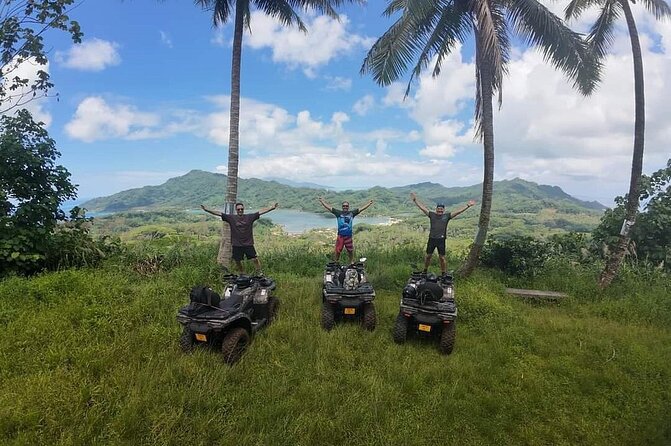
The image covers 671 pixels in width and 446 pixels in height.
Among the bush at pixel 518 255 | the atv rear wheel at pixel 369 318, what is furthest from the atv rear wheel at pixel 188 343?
the bush at pixel 518 255

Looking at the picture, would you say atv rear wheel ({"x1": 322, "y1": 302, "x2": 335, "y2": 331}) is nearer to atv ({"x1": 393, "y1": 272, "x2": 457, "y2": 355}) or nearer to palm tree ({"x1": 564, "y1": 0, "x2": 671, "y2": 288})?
atv ({"x1": 393, "y1": 272, "x2": 457, "y2": 355})

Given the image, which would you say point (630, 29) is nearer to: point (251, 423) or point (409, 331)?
point (409, 331)

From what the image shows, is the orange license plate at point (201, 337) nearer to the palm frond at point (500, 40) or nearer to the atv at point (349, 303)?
the atv at point (349, 303)

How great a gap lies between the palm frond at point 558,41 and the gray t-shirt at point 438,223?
5.08 m

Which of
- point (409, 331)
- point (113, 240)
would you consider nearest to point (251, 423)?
point (409, 331)

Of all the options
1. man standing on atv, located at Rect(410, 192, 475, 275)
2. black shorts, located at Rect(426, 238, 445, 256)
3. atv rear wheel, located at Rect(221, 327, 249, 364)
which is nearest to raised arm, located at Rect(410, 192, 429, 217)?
man standing on atv, located at Rect(410, 192, 475, 275)

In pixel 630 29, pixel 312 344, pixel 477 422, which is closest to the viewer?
pixel 477 422

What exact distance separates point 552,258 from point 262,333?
9.33 m

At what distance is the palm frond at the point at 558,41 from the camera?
27.8 ft

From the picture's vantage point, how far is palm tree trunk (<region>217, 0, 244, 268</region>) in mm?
9258

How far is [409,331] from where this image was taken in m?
5.72

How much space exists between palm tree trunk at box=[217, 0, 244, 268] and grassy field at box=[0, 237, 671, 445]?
221 centimetres

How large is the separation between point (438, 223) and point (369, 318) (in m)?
3.45

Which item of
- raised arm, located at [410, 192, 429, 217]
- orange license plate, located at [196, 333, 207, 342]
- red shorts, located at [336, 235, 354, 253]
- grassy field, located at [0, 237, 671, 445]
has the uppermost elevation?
raised arm, located at [410, 192, 429, 217]
